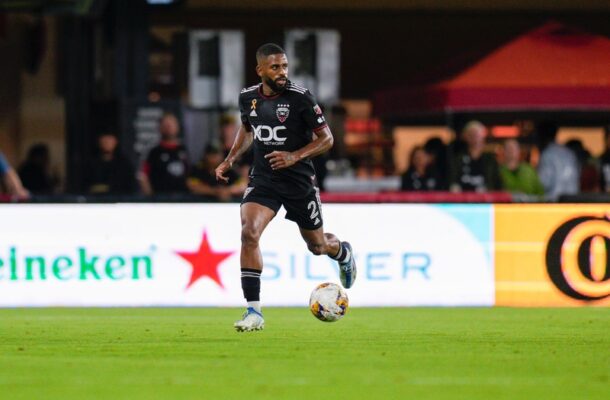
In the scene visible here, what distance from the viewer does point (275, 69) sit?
12438 millimetres

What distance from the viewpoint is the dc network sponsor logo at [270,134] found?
12.6 m

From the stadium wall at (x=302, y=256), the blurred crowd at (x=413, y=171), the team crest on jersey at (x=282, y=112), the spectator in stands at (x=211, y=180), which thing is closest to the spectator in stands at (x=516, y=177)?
the blurred crowd at (x=413, y=171)

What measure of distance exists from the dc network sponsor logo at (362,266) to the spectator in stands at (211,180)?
170 centimetres

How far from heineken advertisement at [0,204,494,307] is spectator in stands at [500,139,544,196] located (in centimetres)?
199

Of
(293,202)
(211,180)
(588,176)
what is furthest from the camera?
(588,176)

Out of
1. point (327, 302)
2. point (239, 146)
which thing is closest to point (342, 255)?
point (327, 302)

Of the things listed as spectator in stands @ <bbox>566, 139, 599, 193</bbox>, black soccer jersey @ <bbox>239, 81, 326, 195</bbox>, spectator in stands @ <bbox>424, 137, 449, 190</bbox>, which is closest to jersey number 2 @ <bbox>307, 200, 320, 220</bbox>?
black soccer jersey @ <bbox>239, 81, 326, 195</bbox>

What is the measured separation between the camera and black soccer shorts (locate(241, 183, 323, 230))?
12773 mm

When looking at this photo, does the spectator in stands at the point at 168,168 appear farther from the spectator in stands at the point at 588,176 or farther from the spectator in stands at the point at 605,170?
the spectator in stands at the point at 605,170

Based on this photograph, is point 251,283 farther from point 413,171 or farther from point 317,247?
point 413,171
